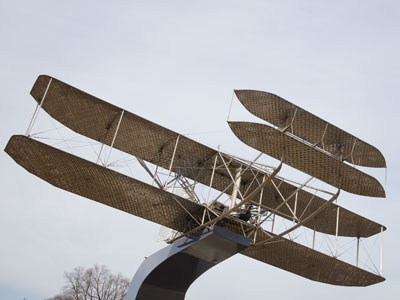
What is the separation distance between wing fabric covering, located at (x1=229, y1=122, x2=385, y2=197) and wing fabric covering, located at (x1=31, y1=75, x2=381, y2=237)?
145 cm

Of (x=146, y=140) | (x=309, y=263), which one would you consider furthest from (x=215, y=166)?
(x=309, y=263)

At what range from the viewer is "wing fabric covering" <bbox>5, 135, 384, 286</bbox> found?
12.3 metres

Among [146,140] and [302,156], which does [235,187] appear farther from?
[146,140]

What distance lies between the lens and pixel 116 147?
14.8 m

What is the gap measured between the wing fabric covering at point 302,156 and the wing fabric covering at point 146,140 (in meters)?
1.45

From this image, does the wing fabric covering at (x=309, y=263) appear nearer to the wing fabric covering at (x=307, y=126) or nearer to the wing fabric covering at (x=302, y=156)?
the wing fabric covering at (x=302, y=156)

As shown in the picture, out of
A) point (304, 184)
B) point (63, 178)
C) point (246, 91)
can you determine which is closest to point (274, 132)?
point (246, 91)

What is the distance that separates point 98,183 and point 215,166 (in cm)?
406

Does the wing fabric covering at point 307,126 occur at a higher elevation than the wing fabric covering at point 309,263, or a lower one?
higher

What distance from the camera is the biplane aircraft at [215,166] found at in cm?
1238

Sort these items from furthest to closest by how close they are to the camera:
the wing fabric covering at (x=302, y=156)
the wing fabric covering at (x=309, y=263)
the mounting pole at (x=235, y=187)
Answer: the wing fabric covering at (x=309, y=263) < the mounting pole at (x=235, y=187) < the wing fabric covering at (x=302, y=156)

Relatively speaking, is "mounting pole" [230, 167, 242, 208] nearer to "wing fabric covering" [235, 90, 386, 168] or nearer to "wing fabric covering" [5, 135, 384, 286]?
"wing fabric covering" [5, 135, 384, 286]

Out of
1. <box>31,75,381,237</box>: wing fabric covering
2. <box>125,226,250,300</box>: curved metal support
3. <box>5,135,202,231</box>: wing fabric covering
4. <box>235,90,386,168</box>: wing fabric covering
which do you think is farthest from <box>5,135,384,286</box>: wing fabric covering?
<box>235,90,386,168</box>: wing fabric covering

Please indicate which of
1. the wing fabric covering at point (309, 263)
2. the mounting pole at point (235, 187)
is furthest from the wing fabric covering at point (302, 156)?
the wing fabric covering at point (309, 263)
